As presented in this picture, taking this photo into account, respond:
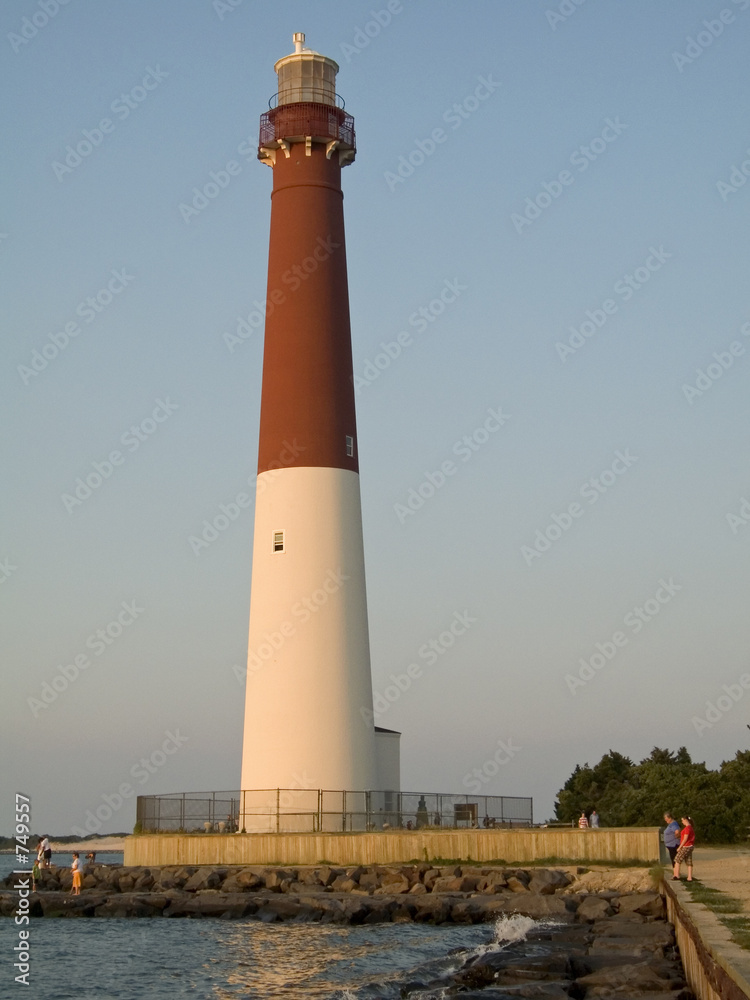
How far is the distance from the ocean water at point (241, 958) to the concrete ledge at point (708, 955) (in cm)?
354

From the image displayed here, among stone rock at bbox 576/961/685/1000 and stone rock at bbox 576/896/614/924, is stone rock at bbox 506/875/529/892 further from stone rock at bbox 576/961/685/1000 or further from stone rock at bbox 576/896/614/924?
stone rock at bbox 576/961/685/1000

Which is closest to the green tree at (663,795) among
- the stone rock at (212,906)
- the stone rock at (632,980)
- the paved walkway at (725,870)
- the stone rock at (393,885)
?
the paved walkway at (725,870)

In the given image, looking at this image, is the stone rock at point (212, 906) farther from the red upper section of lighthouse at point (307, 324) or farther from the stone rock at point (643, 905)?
the red upper section of lighthouse at point (307, 324)

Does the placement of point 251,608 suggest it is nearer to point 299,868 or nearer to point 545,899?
point 299,868

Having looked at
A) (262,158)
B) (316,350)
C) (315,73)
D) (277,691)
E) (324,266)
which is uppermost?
(315,73)

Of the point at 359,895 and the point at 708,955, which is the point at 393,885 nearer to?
the point at 359,895

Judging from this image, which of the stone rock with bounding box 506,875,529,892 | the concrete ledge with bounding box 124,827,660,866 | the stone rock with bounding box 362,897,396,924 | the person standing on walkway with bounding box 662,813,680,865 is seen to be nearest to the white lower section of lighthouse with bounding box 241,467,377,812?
the concrete ledge with bounding box 124,827,660,866

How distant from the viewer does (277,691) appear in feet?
102

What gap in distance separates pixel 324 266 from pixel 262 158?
422 cm

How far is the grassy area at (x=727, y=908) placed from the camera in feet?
44.1

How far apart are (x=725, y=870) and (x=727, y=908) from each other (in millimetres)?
9553

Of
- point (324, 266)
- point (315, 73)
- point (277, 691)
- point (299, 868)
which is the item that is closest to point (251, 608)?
point (277, 691)

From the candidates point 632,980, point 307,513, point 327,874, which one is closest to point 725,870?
point 327,874

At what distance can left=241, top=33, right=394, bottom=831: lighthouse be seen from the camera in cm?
3083
